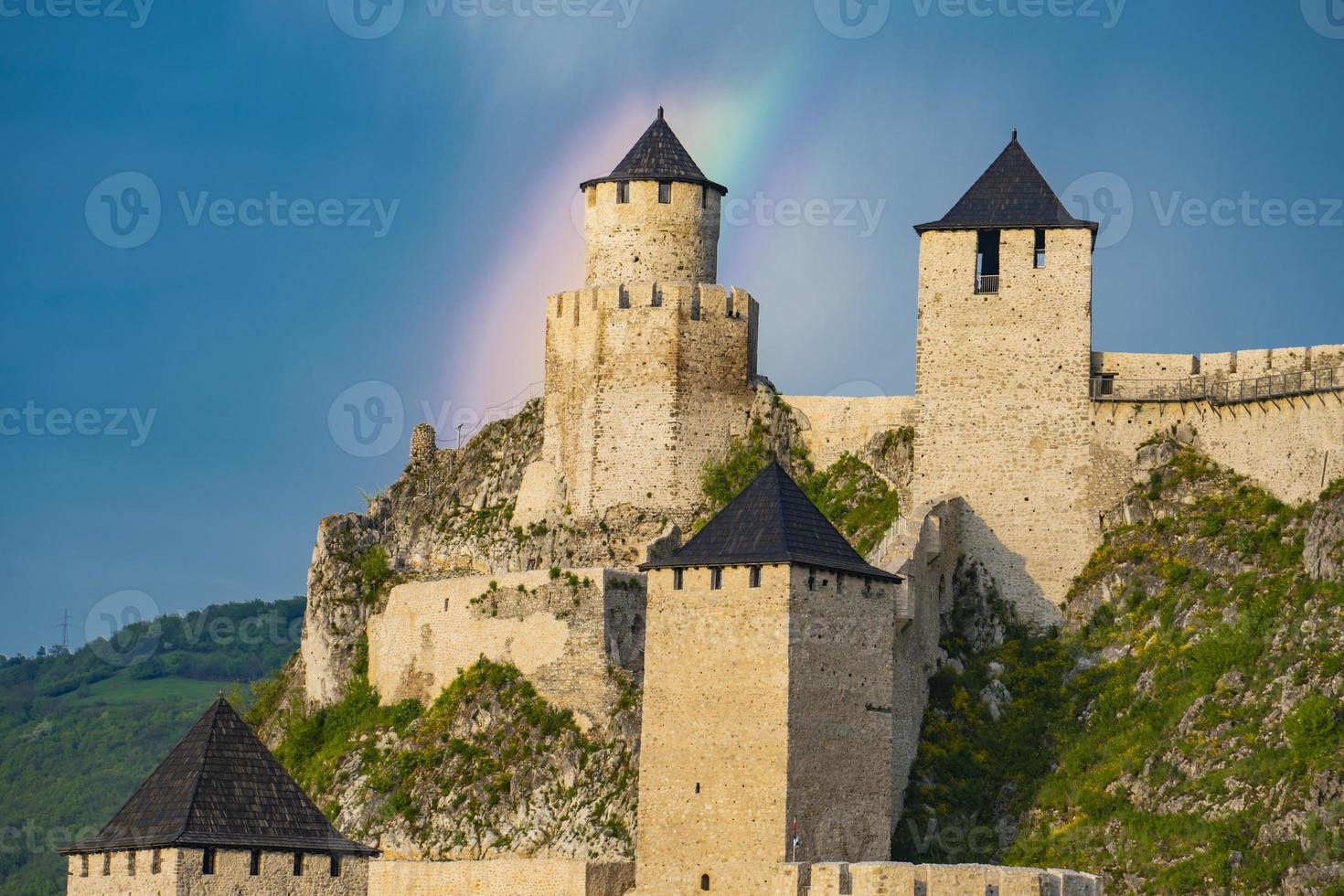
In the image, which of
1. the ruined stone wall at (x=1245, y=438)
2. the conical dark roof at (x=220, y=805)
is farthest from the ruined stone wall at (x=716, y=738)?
the ruined stone wall at (x=1245, y=438)

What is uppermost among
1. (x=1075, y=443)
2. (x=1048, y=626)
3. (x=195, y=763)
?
(x=1075, y=443)

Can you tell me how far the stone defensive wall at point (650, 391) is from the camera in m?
69.1

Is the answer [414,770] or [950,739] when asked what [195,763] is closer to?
[414,770]

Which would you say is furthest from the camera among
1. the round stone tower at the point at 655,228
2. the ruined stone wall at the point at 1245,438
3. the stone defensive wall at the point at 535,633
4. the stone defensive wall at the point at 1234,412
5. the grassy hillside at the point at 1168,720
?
the round stone tower at the point at 655,228

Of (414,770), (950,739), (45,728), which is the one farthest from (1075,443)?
(45,728)

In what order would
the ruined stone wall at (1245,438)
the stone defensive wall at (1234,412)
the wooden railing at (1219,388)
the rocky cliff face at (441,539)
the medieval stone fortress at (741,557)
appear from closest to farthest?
the medieval stone fortress at (741,557)
the ruined stone wall at (1245,438)
the stone defensive wall at (1234,412)
the wooden railing at (1219,388)
the rocky cliff face at (441,539)

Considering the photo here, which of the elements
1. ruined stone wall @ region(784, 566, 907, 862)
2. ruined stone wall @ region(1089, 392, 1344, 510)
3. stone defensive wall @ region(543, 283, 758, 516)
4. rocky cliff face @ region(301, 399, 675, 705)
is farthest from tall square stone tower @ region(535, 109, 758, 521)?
ruined stone wall @ region(784, 566, 907, 862)

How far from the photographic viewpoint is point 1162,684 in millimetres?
61312

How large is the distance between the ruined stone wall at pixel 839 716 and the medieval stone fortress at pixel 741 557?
61 mm

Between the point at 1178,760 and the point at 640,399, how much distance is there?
56.0ft

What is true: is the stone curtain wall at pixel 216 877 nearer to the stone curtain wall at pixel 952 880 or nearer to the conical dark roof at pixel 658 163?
the stone curtain wall at pixel 952 880

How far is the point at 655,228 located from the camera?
70375mm

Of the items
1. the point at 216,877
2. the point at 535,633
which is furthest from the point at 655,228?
the point at 216,877

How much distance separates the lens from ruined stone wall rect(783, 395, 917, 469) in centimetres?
6906
